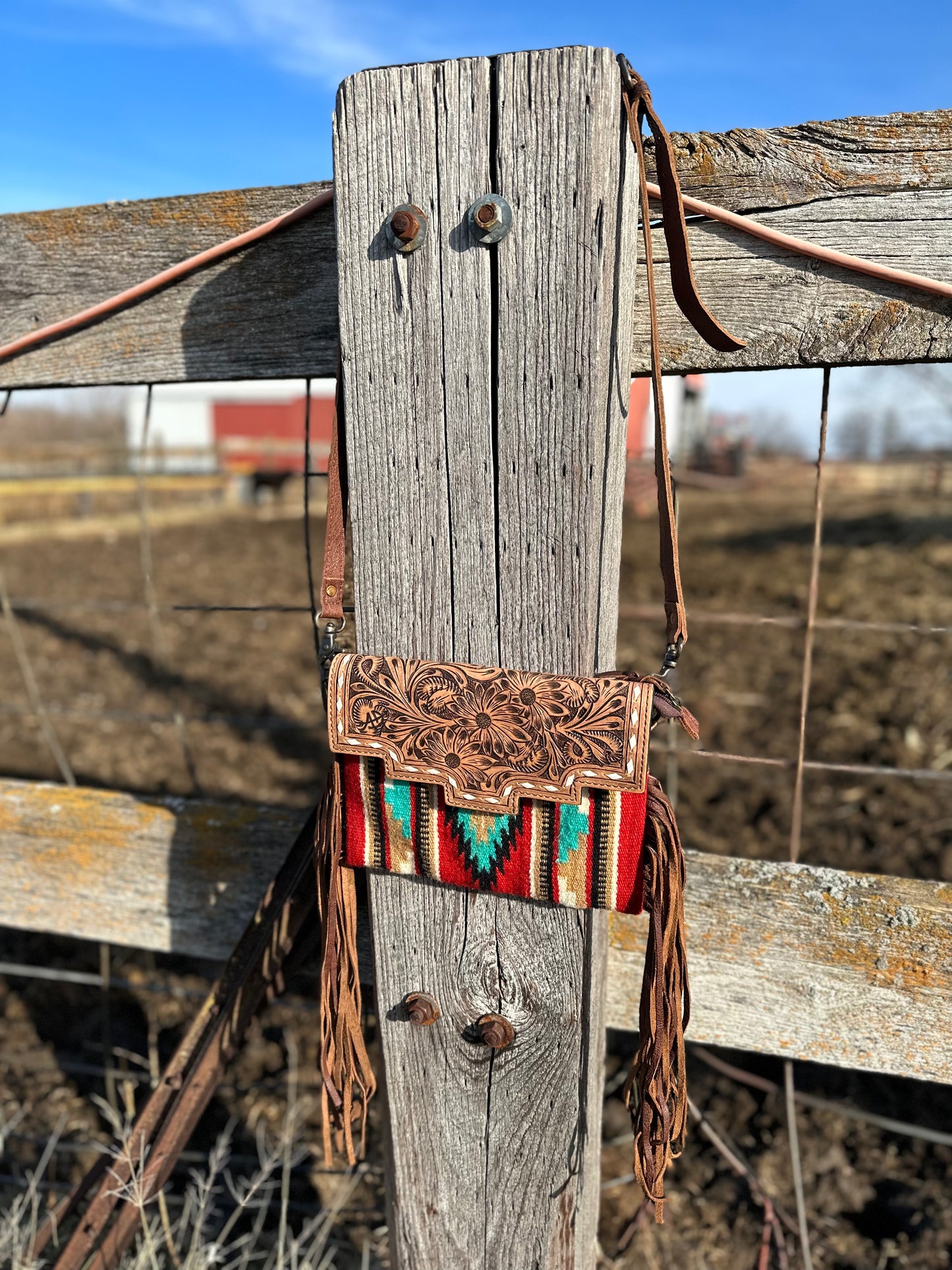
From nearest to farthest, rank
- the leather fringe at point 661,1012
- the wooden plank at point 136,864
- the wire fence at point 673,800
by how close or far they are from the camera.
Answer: the leather fringe at point 661,1012 < the wire fence at point 673,800 < the wooden plank at point 136,864

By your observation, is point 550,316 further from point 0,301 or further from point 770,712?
point 770,712

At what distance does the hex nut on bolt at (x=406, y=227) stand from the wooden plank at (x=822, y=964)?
873mm

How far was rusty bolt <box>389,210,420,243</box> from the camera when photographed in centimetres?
89

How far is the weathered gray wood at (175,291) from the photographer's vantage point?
1.13 metres

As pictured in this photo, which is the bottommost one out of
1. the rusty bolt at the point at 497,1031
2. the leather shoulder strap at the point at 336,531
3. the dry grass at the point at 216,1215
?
the dry grass at the point at 216,1215

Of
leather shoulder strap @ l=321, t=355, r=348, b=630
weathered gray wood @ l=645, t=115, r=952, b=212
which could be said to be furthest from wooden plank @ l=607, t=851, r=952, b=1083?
weathered gray wood @ l=645, t=115, r=952, b=212

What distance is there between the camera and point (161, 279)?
3.82 feet

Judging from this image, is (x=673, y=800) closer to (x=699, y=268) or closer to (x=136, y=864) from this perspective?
(x=136, y=864)

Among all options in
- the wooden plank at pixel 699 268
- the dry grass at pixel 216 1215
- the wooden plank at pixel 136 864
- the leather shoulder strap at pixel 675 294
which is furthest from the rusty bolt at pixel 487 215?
the dry grass at pixel 216 1215

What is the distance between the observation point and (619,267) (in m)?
0.91

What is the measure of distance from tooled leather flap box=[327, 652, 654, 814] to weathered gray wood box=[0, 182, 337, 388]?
1.49ft

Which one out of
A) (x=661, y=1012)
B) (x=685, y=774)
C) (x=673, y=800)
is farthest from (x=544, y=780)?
(x=685, y=774)

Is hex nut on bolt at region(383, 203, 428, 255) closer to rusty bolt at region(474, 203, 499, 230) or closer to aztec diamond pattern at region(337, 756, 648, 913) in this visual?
rusty bolt at region(474, 203, 499, 230)

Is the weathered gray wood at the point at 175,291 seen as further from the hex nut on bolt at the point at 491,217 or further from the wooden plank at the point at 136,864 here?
the wooden plank at the point at 136,864
